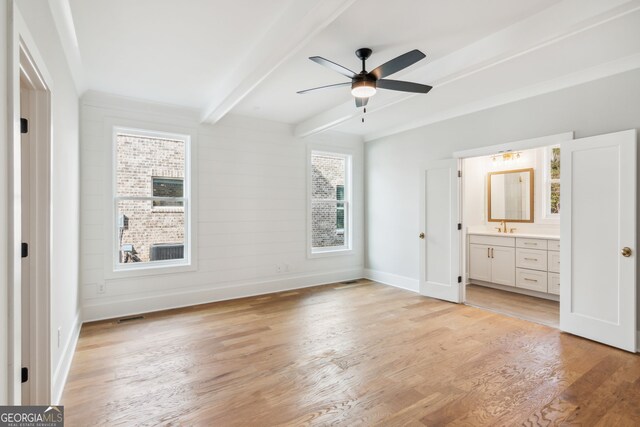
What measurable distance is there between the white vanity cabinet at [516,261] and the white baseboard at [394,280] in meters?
1.29

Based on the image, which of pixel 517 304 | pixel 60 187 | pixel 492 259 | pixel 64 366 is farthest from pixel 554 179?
pixel 64 366

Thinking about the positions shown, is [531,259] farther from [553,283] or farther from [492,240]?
[492,240]

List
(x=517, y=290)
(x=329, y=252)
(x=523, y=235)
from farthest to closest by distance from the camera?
(x=329, y=252)
(x=517, y=290)
(x=523, y=235)

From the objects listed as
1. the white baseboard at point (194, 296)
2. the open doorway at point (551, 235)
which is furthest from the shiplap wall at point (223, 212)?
the open doorway at point (551, 235)

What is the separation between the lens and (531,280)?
5.04 meters

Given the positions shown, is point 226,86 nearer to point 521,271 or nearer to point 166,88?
point 166,88

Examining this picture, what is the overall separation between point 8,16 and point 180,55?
191cm

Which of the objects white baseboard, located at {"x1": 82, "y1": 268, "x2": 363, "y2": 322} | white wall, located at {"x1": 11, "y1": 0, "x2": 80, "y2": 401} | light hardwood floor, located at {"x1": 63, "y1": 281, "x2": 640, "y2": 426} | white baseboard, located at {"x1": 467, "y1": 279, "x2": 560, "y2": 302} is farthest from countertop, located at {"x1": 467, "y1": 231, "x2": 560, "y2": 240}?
white wall, located at {"x1": 11, "y1": 0, "x2": 80, "y2": 401}

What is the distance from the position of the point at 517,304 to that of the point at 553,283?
65 centimetres

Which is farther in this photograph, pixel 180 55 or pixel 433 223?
pixel 433 223

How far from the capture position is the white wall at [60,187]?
2.03 metres

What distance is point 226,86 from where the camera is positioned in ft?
12.2

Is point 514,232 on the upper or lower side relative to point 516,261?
upper

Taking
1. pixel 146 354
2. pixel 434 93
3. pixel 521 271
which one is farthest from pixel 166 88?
pixel 521 271
